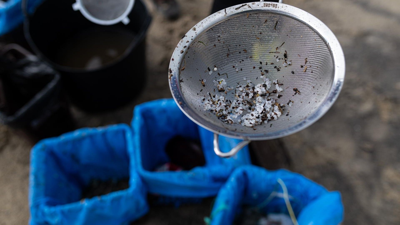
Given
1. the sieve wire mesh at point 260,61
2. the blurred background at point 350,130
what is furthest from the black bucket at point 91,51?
the sieve wire mesh at point 260,61

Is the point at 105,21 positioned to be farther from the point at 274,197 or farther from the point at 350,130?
the point at 350,130

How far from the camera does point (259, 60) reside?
1.24 m

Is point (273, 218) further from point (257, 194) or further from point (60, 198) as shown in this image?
point (60, 198)

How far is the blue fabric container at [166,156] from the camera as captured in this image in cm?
160

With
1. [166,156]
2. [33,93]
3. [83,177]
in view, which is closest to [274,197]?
[166,156]

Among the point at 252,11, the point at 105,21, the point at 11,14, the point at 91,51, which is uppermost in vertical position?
the point at 252,11

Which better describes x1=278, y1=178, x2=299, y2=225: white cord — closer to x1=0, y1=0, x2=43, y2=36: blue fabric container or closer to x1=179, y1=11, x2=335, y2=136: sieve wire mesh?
x1=179, y1=11, x2=335, y2=136: sieve wire mesh

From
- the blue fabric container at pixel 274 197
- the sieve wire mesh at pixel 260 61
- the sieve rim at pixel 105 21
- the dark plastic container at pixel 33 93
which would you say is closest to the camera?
the sieve wire mesh at pixel 260 61

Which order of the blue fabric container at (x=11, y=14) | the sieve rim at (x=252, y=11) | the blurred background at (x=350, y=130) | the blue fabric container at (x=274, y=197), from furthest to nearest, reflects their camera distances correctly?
1. the blue fabric container at (x=11, y=14)
2. the blurred background at (x=350, y=130)
3. the blue fabric container at (x=274, y=197)
4. the sieve rim at (x=252, y=11)

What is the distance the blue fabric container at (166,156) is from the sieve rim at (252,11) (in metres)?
0.63

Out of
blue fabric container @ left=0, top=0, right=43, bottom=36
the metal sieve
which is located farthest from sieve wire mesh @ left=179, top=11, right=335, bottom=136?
blue fabric container @ left=0, top=0, right=43, bottom=36

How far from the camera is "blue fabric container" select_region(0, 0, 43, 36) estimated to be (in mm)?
2145

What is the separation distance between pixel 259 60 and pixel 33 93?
181cm

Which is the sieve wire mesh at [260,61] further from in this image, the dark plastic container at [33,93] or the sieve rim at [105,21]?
the dark plastic container at [33,93]
